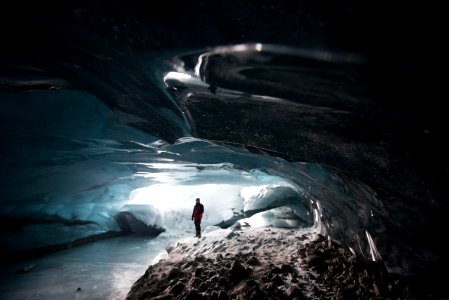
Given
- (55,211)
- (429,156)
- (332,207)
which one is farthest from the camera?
(55,211)

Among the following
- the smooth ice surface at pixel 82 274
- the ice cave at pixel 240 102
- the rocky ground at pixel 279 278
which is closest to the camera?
the ice cave at pixel 240 102

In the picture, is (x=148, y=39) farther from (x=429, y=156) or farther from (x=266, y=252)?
(x=266, y=252)

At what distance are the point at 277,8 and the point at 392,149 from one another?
2553 mm

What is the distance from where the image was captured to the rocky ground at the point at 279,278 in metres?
4.99

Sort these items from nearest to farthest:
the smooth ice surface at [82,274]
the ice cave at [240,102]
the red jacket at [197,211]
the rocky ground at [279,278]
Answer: the ice cave at [240,102] → the rocky ground at [279,278] → the smooth ice surface at [82,274] → the red jacket at [197,211]

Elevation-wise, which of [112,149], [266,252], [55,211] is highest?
[112,149]

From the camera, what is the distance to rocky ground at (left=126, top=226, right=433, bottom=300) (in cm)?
499

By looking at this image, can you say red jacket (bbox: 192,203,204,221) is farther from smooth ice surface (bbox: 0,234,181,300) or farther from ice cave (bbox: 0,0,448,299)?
smooth ice surface (bbox: 0,234,181,300)

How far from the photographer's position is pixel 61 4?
3090mm

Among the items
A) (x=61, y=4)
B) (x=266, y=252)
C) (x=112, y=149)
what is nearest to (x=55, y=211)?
(x=112, y=149)

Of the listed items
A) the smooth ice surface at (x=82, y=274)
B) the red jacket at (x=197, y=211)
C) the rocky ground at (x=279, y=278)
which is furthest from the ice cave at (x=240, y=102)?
the red jacket at (x=197, y=211)

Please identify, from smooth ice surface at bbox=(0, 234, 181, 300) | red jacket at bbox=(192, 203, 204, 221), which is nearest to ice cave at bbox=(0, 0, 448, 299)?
smooth ice surface at bbox=(0, 234, 181, 300)

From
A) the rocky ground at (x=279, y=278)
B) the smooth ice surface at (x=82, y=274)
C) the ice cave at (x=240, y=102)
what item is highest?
the ice cave at (x=240, y=102)

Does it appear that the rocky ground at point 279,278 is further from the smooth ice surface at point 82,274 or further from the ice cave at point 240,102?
the smooth ice surface at point 82,274
